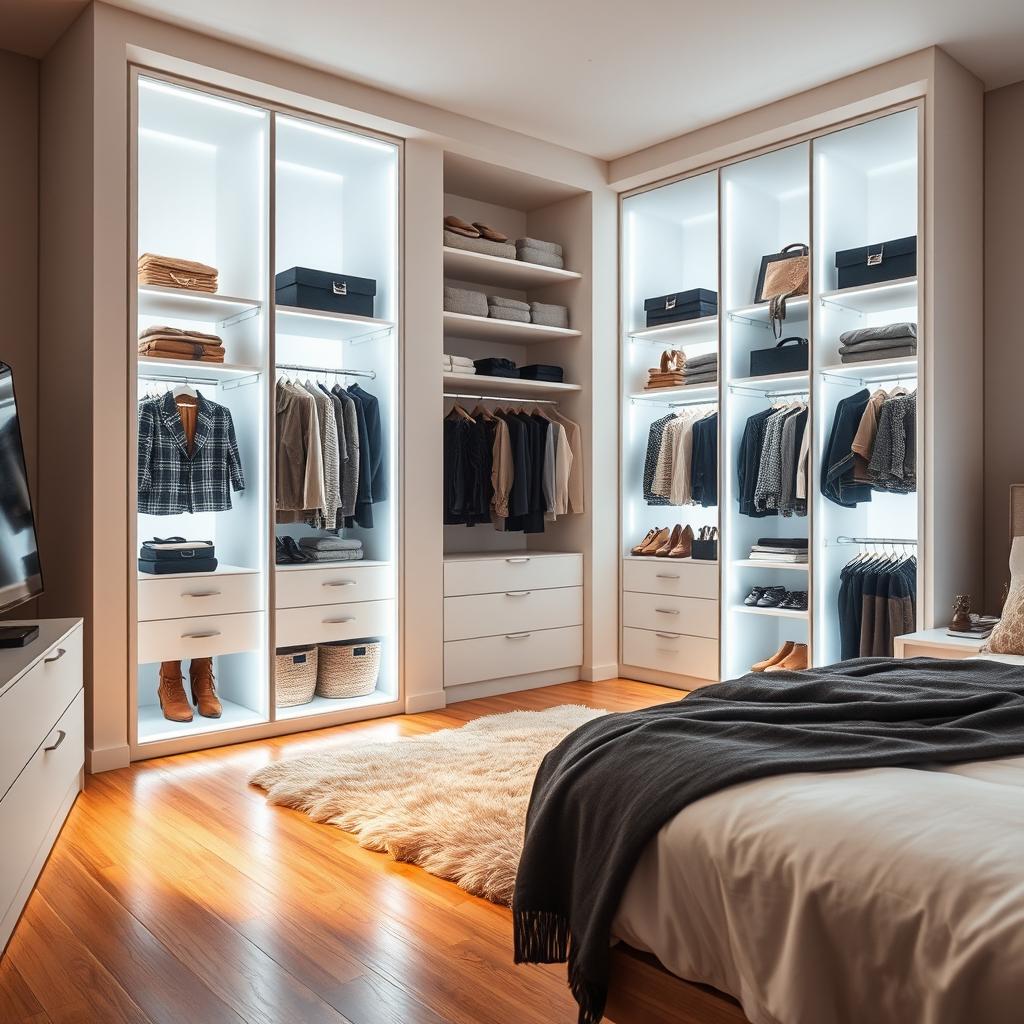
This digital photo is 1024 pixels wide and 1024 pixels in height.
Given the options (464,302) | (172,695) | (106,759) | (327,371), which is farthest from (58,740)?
(464,302)

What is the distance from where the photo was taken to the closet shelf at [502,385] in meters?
4.88

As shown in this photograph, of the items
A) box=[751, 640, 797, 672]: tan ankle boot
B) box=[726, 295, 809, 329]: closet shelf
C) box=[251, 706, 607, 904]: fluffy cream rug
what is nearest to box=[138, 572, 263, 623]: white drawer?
box=[251, 706, 607, 904]: fluffy cream rug

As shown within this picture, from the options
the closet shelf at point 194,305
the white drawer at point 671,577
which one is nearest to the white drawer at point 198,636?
the closet shelf at point 194,305

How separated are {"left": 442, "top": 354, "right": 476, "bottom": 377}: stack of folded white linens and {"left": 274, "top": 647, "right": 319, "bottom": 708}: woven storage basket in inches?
61.4

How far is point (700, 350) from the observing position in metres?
5.52

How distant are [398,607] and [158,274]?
1794 millimetres

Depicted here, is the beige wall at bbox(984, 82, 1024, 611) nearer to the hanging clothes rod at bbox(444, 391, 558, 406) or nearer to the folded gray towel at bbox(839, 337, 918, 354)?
the folded gray towel at bbox(839, 337, 918, 354)

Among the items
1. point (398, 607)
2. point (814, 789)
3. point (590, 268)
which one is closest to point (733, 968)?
point (814, 789)

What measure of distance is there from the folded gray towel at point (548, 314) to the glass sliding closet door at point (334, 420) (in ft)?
3.26

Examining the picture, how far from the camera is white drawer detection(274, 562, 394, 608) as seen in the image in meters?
4.16

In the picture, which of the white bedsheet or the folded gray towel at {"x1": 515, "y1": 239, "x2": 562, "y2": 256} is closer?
the white bedsheet

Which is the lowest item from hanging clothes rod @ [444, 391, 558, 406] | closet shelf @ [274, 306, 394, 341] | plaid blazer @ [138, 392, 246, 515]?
plaid blazer @ [138, 392, 246, 515]

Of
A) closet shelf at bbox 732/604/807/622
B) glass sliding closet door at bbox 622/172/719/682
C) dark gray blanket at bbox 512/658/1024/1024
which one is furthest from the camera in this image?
glass sliding closet door at bbox 622/172/719/682

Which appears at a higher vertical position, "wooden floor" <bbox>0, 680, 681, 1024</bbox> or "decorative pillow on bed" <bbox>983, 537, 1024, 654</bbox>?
"decorative pillow on bed" <bbox>983, 537, 1024, 654</bbox>
